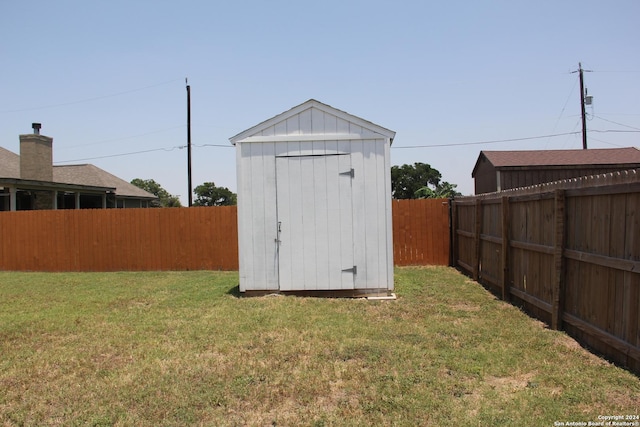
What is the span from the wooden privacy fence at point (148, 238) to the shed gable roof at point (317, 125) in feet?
→ 15.5

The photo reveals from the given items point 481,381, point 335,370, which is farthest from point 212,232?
point 481,381

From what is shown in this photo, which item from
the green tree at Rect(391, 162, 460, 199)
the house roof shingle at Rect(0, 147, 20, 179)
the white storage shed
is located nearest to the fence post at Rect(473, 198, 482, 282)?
the white storage shed

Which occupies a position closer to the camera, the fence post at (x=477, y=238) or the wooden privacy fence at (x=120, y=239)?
the fence post at (x=477, y=238)

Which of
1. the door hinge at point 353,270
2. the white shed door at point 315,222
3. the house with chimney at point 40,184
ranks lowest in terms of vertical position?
the door hinge at point 353,270

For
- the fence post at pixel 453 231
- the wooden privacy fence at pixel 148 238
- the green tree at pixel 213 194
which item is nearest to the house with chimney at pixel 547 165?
the fence post at pixel 453 231

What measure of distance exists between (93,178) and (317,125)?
57.4 ft

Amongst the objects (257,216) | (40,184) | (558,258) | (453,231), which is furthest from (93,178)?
(558,258)

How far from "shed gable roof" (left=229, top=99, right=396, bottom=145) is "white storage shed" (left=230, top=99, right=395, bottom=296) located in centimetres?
2

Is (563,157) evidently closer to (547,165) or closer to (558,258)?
(547,165)

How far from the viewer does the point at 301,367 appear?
4383 millimetres

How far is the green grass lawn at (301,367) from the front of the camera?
3.43 metres

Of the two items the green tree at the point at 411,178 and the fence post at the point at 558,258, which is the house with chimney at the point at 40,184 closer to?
the fence post at the point at 558,258

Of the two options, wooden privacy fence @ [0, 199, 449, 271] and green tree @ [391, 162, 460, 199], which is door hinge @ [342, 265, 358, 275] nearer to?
wooden privacy fence @ [0, 199, 449, 271]

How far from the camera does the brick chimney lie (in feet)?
58.0
